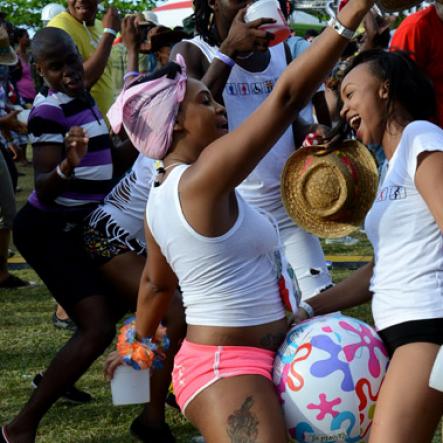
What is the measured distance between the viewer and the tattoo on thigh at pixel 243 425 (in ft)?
8.17

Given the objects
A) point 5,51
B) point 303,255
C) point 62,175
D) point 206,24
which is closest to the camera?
point 62,175

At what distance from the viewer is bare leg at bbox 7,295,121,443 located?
159 inches

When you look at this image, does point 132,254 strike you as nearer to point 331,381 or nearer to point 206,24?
point 206,24

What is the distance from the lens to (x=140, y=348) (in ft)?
9.98

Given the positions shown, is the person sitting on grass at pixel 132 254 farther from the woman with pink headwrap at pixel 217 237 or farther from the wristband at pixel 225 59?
the woman with pink headwrap at pixel 217 237

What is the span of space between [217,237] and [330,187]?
116 centimetres

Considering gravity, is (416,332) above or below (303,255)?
above

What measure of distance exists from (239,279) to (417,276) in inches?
20.5

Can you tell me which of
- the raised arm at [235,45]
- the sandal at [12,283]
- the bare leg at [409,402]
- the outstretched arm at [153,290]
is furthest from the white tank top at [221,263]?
the sandal at [12,283]

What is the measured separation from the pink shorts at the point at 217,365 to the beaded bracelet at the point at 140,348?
35 centimetres

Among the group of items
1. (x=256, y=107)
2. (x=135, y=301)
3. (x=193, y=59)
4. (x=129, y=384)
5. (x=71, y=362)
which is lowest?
(x=71, y=362)

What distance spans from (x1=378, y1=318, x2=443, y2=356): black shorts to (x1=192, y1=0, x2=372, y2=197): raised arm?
0.65 metres

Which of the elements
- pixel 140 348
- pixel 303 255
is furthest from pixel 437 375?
pixel 303 255

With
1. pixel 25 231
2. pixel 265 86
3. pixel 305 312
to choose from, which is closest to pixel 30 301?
pixel 25 231
